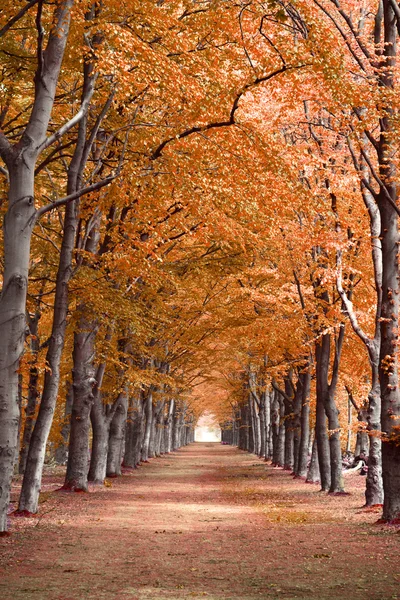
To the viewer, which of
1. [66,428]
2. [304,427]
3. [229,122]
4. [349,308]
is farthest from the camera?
[66,428]

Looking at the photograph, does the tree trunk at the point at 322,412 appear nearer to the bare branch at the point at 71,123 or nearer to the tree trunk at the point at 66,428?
the tree trunk at the point at 66,428

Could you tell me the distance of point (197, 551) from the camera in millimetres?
10953

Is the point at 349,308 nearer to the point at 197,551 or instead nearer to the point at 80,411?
the point at 80,411

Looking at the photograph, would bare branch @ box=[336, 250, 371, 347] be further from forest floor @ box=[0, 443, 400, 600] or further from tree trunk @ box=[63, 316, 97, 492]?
tree trunk @ box=[63, 316, 97, 492]

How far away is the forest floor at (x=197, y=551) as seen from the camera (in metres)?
7.93

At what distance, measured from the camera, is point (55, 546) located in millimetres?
11094

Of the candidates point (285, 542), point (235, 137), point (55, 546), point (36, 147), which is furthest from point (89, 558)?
point (235, 137)

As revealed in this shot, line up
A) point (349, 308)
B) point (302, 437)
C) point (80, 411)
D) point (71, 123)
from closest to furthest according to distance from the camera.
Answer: point (71, 123), point (349, 308), point (80, 411), point (302, 437)

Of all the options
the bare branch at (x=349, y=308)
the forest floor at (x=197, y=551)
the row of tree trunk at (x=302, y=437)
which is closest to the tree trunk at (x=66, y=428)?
the row of tree trunk at (x=302, y=437)

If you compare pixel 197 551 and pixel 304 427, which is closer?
pixel 197 551

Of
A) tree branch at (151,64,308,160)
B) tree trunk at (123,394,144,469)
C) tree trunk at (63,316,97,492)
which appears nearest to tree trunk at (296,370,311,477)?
tree trunk at (123,394,144,469)

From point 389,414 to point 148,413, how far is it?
94.8ft

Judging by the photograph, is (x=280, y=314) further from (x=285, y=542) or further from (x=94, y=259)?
(x=285, y=542)

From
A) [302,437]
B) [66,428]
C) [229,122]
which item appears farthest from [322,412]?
[66,428]
